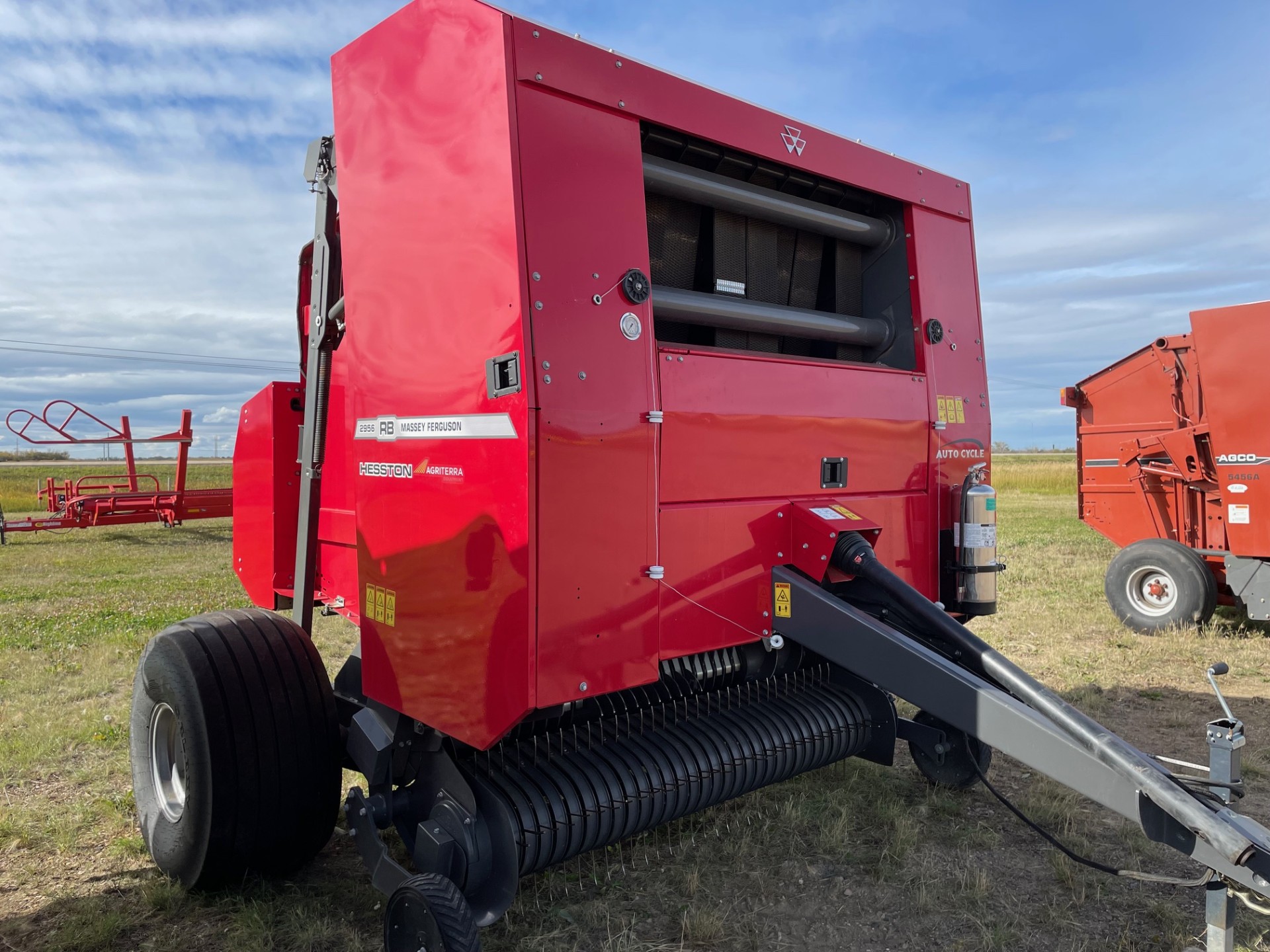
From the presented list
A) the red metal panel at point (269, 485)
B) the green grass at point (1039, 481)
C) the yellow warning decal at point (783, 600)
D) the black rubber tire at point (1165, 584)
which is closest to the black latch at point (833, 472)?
the yellow warning decal at point (783, 600)

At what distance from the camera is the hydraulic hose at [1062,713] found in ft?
6.60

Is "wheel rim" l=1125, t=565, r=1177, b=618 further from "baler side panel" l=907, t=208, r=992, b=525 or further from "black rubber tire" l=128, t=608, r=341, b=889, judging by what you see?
"black rubber tire" l=128, t=608, r=341, b=889

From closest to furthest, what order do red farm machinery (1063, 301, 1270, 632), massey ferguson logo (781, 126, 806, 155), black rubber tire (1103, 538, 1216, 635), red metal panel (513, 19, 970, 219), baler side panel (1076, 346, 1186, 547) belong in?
red metal panel (513, 19, 970, 219), massey ferguson logo (781, 126, 806, 155), red farm machinery (1063, 301, 1270, 632), black rubber tire (1103, 538, 1216, 635), baler side panel (1076, 346, 1186, 547)

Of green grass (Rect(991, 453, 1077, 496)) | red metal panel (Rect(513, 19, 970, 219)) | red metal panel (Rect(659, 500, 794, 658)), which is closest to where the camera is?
red metal panel (Rect(513, 19, 970, 219))

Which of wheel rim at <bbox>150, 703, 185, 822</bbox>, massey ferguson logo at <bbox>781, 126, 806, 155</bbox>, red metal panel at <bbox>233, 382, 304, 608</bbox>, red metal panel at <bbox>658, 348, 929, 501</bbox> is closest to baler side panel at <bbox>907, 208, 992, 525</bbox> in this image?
red metal panel at <bbox>658, 348, 929, 501</bbox>

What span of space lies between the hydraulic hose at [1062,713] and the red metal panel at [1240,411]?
201 inches

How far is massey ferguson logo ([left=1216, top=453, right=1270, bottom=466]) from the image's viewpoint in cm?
649

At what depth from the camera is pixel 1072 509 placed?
2017cm

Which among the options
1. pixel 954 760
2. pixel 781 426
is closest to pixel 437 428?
pixel 781 426

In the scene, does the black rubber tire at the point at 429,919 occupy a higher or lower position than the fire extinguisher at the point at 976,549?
lower

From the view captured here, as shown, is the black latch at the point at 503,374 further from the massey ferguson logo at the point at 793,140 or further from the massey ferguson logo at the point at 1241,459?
the massey ferguson logo at the point at 1241,459

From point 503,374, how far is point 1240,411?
6.49 meters

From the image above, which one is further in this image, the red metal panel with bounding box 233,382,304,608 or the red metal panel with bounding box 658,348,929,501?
the red metal panel with bounding box 233,382,304,608

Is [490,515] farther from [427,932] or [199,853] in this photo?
[199,853]
